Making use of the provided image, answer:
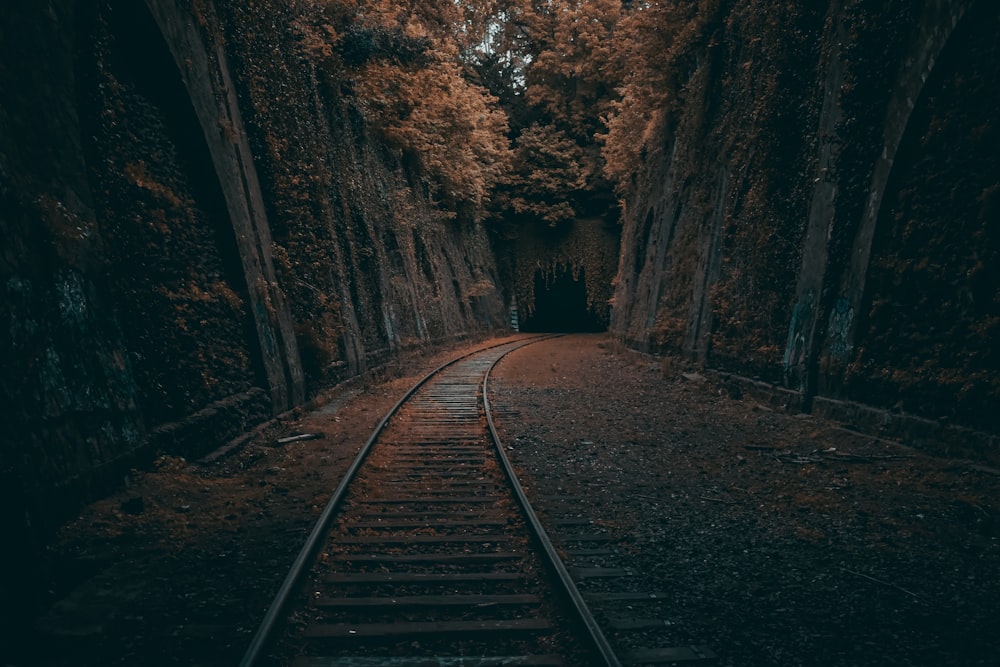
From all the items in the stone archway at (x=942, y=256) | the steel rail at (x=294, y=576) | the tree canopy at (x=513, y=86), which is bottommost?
the steel rail at (x=294, y=576)

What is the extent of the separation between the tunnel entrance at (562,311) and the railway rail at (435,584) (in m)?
32.3

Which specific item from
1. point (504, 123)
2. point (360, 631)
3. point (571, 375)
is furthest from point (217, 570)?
point (504, 123)

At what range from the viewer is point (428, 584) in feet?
12.8

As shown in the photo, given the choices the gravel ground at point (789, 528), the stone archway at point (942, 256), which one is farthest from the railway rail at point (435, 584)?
the stone archway at point (942, 256)

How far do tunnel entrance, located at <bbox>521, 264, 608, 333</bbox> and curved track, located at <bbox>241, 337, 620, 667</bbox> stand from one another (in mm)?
32092

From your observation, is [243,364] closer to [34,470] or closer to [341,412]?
[341,412]

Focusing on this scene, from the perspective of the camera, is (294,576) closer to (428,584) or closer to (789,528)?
(428,584)

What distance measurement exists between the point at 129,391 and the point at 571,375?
11025mm

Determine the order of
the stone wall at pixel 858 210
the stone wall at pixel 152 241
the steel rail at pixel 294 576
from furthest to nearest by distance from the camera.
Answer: the stone wall at pixel 858 210 → the stone wall at pixel 152 241 → the steel rail at pixel 294 576

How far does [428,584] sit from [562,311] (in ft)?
122

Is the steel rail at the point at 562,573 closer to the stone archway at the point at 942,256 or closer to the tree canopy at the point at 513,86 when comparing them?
the stone archway at the point at 942,256

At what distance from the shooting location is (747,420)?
9.10 metres

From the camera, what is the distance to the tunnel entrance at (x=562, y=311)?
126 feet

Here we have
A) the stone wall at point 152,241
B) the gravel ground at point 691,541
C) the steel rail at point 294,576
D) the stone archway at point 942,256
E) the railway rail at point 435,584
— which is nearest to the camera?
the steel rail at point 294,576
